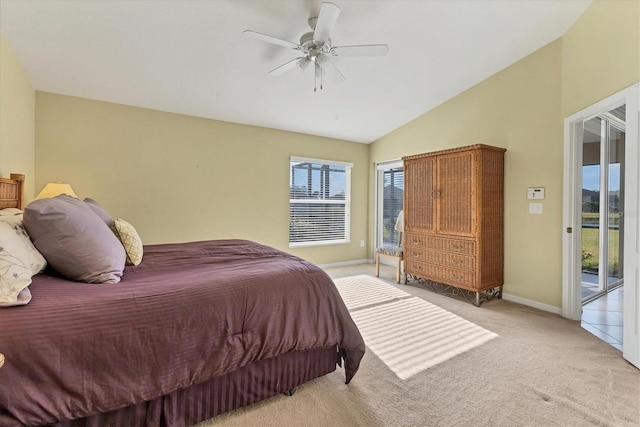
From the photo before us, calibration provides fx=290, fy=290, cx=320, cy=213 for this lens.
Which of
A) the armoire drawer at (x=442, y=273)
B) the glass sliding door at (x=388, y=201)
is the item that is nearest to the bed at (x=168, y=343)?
the armoire drawer at (x=442, y=273)

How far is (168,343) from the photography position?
3.93 ft

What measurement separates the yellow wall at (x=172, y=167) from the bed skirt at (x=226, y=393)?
2744 millimetres

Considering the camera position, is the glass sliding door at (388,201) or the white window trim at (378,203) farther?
the white window trim at (378,203)

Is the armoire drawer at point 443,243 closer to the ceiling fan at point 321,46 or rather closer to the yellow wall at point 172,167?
the yellow wall at point 172,167

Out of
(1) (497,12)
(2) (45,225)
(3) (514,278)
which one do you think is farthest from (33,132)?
(3) (514,278)

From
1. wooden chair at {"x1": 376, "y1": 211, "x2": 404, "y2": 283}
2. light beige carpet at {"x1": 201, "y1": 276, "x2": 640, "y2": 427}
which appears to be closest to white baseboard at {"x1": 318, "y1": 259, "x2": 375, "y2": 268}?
wooden chair at {"x1": 376, "y1": 211, "x2": 404, "y2": 283}

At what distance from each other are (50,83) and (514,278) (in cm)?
540

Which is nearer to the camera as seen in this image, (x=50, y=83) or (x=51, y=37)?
(x=51, y=37)

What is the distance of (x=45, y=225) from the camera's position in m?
1.35

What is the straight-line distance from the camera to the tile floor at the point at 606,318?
95.1 inches

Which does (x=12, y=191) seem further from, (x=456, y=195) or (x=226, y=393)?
(x=456, y=195)

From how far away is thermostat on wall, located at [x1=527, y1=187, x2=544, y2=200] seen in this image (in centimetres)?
306

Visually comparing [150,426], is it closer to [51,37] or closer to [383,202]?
[51,37]

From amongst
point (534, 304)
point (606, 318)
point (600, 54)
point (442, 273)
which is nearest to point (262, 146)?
point (442, 273)
